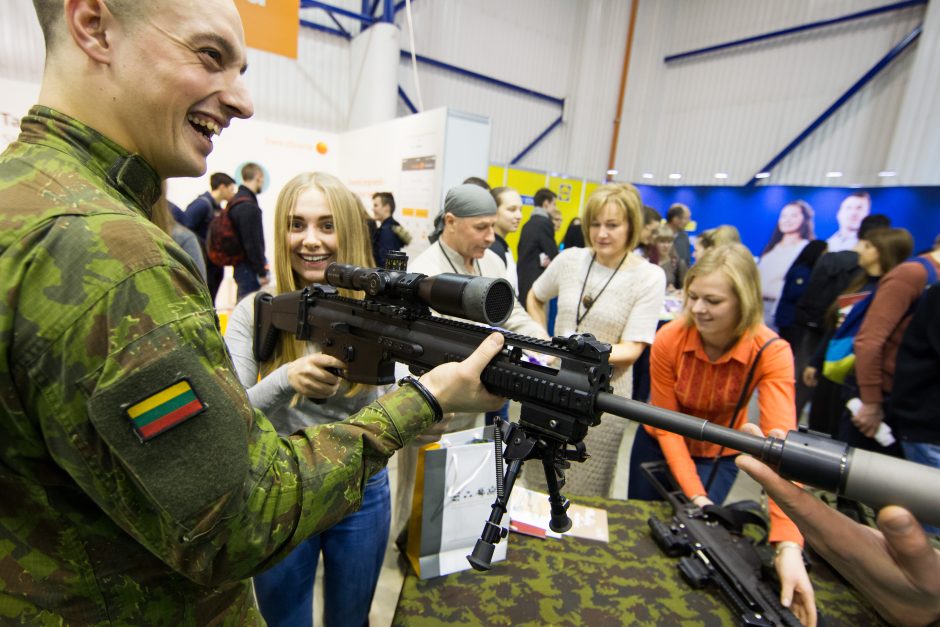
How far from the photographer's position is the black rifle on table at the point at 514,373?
2.14 ft

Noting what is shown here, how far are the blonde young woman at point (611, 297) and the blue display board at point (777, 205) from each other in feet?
16.5

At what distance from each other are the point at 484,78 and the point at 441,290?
8.75 m

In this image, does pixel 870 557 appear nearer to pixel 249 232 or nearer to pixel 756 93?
pixel 249 232

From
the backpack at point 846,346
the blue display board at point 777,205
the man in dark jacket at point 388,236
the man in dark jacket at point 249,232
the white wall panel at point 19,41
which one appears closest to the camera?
the backpack at point 846,346

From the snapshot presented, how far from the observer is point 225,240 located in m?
4.28

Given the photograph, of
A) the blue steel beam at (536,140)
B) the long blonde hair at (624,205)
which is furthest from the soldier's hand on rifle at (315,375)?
the blue steel beam at (536,140)

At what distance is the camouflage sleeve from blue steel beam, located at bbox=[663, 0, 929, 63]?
31.4 feet

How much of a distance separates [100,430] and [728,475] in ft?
6.52

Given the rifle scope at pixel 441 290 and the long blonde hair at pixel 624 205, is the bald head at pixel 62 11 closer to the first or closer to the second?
the rifle scope at pixel 441 290

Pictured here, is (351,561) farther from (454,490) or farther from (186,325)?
(186,325)

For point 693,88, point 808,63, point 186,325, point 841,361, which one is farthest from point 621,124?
point 186,325

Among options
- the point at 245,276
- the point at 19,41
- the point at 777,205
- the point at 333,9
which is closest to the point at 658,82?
the point at 777,205

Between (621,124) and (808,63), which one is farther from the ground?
(808,63)

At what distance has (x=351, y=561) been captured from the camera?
1414 mm
